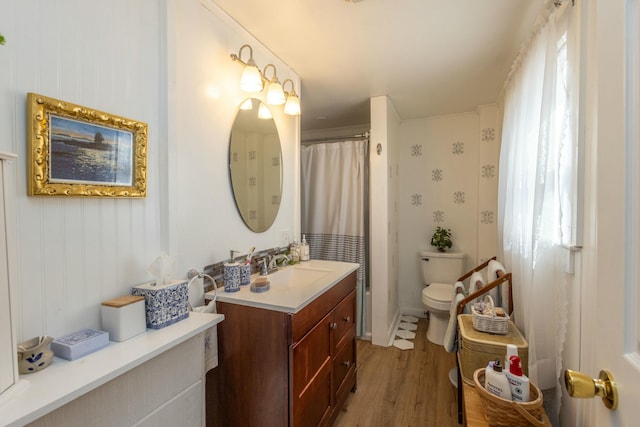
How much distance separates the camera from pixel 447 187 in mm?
3201

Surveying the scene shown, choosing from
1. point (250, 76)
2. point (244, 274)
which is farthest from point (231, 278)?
point (250, 76)

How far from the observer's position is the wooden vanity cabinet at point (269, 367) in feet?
3.98

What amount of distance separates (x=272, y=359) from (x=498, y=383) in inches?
36.0

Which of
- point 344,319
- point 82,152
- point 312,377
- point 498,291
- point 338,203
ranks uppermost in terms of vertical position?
point 82,152

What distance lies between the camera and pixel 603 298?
562 millimetres

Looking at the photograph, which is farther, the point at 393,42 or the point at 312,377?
the point at 393,42

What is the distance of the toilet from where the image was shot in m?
2.62

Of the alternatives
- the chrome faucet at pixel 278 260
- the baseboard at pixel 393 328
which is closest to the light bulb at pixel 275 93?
the chrome faucet at pixel 278 260

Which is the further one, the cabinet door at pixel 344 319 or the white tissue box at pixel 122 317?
the cabinet door at pixel 344 319

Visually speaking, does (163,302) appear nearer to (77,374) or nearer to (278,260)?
(77,374)

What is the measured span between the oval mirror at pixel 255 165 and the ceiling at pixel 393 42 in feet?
1.48

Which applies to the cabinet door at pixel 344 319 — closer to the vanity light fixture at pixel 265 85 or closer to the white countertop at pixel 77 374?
the white countertop at pixel 77 374

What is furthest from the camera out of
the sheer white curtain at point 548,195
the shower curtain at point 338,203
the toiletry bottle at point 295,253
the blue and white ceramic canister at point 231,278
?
the shower curtain at point 338,203

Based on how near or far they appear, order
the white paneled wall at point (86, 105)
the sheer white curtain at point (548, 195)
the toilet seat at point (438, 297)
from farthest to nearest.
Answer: the toilet seat at point (438, 297) < the sheer white curtain at point (548, 195) < the white paneled wall at point (86, 105)
